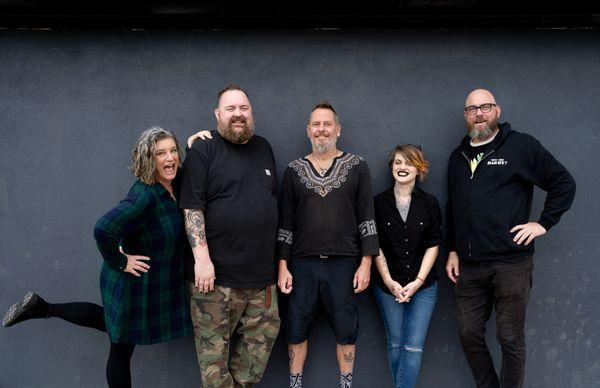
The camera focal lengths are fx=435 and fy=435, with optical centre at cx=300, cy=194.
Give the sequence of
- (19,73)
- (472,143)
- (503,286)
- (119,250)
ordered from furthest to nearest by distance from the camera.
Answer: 1. (19,73)
2. (472,143)
3. (503,286)
4. (119,250)

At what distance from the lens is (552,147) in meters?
3.44

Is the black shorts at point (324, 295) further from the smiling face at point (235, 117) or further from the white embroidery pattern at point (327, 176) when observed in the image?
the smiling face at point (235, 117)

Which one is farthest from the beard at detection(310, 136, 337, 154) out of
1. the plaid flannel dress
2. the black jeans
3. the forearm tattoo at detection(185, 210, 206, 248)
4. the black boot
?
the black boot

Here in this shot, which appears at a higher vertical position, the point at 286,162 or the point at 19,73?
the point at 19,73

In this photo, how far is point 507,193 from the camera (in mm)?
2947

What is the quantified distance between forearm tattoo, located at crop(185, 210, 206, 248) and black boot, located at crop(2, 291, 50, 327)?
1.31 meters

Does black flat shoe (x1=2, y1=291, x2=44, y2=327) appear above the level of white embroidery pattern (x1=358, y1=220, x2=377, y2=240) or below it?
below

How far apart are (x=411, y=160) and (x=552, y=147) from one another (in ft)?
4.11

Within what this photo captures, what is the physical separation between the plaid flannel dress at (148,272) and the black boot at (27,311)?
2.10ft

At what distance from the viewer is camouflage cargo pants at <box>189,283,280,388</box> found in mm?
2838

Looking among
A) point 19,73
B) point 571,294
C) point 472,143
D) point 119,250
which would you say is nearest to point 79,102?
point 19,73

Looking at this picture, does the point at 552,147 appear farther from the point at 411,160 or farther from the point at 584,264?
the point at 411,160

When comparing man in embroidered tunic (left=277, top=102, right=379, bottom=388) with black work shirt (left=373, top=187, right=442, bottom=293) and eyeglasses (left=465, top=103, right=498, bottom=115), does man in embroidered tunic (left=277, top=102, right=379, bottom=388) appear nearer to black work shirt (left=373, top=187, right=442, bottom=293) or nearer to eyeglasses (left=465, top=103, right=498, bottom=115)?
black work shirt (left=373, top=187, right=442, bottom=293)

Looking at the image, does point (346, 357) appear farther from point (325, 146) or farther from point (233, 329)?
point (325, 146)
